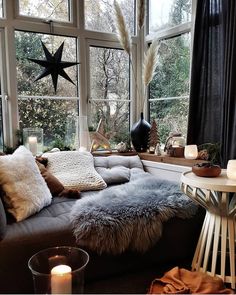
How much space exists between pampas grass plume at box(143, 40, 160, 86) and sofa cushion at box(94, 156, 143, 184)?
2.88 ft

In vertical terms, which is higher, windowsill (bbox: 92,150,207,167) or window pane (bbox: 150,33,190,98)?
window pane (bbox: 150,33,190,98)

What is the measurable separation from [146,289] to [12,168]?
44.8 inches

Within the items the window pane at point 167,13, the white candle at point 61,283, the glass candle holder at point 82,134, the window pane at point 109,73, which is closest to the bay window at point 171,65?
the window pane at point 167,13

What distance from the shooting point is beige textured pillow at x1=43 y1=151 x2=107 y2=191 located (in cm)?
247

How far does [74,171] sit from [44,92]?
0.96 m

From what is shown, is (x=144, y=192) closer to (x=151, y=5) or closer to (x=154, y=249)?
(x=154, y=249)

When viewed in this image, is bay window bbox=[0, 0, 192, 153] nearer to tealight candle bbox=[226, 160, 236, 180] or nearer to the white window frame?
the white window frame

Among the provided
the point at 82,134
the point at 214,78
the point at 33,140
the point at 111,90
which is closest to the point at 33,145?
the point at 33,140

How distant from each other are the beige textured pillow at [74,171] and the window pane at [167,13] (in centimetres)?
174

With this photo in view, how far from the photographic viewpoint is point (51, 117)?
119 inches

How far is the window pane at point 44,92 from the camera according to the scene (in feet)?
9.36

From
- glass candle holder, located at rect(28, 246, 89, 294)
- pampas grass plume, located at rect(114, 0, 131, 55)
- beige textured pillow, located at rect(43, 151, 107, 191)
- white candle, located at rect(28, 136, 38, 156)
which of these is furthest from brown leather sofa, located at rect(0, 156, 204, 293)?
pampas grass plume, located at rect(114, 0, 131, 55)

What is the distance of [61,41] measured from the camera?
9.94 ft

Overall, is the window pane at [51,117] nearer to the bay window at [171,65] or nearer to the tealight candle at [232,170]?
the bay window at [171,65]
